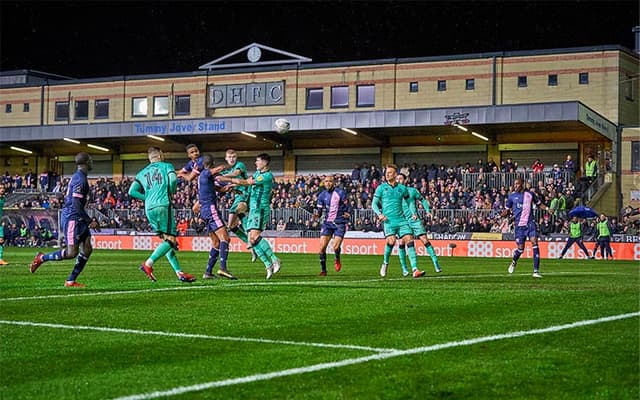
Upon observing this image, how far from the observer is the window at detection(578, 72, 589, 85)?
49688 millimetres

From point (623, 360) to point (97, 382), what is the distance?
4.05m

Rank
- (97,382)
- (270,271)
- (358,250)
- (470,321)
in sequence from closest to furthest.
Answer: (97,382), (470,321), (270,271), (358,250)

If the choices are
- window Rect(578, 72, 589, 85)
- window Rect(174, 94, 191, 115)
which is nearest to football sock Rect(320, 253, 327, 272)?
window Rect(578, 72, 589, 85)

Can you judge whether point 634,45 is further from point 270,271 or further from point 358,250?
point 270,271

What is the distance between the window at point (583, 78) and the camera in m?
49.7

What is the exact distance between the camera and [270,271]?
16.9 m

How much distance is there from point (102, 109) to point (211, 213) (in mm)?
47823

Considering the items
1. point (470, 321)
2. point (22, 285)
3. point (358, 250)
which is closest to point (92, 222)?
point (22, 285)

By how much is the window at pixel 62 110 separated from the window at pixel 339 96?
20148mm

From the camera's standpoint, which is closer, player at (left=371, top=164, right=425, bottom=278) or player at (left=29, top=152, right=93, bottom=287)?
player at (left=29, top=152, right=93, bottom=287)

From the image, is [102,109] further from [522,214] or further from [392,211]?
[522,214]

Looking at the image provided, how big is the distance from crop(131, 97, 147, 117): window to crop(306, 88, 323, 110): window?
1211 cm

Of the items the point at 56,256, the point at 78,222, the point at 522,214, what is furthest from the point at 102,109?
the point at 78,222

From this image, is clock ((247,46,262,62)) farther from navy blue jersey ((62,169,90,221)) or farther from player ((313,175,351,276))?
navy blue jersey ((62,169,90,221))
